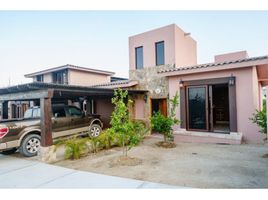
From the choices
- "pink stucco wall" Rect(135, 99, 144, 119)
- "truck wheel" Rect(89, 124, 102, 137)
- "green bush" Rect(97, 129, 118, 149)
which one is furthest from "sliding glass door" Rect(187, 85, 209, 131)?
"truck wheel" Rect(89, 124, 102, 137)

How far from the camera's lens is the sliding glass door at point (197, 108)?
334 inches

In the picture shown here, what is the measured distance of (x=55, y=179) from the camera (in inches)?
176

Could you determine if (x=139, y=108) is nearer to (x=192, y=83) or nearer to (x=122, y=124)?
(x=192, y=83)

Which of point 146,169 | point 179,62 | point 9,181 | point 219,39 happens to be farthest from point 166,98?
point 9,181

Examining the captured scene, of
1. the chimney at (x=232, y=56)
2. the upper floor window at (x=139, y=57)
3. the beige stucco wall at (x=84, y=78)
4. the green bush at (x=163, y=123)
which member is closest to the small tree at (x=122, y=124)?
the green bush at (x=163, y=123)

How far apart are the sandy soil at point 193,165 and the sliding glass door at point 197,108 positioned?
4.10 feet

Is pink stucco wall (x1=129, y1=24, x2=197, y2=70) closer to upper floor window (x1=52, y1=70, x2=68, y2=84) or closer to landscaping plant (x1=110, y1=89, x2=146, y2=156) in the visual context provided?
landscaping plant (x1=110, y1=89, x2=146, y2=156)

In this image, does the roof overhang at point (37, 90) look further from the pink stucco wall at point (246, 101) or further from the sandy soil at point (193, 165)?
the pink stucco wall at point (246, 101)

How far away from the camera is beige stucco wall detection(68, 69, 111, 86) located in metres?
15.1

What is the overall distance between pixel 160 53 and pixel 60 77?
925 centimetres

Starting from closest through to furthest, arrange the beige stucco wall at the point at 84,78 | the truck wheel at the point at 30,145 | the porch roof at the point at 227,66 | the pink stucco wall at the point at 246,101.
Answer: the truck wheel at the point at 30,145 < the porch roof at the point at 227,66 < the pink stucco wall at the point at 246,101 < the beige stucco wall at the point at 84,78

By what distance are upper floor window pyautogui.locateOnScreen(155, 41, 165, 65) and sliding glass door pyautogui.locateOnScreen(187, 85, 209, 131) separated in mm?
3060
